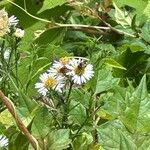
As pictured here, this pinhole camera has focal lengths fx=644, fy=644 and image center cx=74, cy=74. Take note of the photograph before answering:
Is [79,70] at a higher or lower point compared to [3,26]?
lower

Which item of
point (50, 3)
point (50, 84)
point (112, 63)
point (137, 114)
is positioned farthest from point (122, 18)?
point (137, 114)

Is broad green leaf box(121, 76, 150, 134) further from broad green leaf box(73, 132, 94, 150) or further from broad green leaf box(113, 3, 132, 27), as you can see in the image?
broad green leaf box(113, 3, 132, 27)

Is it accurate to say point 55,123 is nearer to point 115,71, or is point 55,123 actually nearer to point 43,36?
point 115,71

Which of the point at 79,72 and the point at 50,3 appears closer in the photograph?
the point at 79,72

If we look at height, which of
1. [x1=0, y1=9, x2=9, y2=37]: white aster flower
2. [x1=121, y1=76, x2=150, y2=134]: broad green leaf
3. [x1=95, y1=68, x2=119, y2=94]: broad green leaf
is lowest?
[x1=95, y1=68, x2=119, y2=94]: broad green leaf

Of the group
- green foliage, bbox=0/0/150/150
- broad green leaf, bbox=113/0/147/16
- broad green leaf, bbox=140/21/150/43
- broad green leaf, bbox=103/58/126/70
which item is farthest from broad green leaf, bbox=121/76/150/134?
broad green leaf, bbox=113/0/147/16

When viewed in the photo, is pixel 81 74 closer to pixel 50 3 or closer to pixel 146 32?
pixel 146 32

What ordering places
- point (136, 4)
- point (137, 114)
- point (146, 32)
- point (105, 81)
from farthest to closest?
1. point (136, 4)
2. point (146, 32)
3. point (105, 81)
4. point (137, 114)

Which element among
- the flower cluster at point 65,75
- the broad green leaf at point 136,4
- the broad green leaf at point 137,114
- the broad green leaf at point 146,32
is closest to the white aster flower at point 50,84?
the flower cluster at point 65,75
